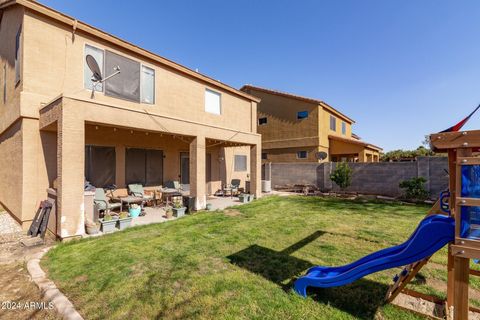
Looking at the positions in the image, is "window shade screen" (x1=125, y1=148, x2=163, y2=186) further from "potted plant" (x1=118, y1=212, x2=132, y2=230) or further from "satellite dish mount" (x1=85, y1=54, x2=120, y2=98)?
"potted plant" (x1=118, y1=212, x2=132, y2=230)

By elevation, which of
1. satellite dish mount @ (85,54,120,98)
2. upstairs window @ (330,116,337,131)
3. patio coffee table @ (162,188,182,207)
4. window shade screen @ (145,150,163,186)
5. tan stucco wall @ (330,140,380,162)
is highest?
upstairs window @ (330,116,337,131)

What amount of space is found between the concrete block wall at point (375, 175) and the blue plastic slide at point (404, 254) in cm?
1270

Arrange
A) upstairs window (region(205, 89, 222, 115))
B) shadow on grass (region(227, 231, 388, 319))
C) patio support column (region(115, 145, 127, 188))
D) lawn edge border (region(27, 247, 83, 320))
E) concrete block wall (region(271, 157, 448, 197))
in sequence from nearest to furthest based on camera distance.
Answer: lawn edge border (region(27, 247, 83, 320)) < shadow on grass (region(227, 231, 388, 319)) < patio support column (region(115, 145, 127, 188)) < concrete block wall (region(271, 157, 448, 197)) < upstairs window (region(205, 89, 222, 115))

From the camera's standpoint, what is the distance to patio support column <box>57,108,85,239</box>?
5957 mm

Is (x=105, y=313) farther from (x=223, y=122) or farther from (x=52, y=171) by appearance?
(x=223, y=122)

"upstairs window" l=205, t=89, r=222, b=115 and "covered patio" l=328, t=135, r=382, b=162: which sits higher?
"upstairs window" l=205, t=89, r=222, b=115

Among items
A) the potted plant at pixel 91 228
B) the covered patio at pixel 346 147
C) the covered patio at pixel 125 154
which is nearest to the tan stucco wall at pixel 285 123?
the covered patio at pixel 346 147

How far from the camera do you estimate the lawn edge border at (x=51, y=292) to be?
10.2 ft

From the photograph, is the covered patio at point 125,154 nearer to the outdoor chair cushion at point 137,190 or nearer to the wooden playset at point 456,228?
the outdoor chair cushion at point 137,190

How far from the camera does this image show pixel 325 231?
689cm

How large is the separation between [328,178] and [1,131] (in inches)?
726

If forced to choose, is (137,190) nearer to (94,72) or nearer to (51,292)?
(94,72)

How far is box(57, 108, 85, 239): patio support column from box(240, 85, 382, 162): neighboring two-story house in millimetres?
16857

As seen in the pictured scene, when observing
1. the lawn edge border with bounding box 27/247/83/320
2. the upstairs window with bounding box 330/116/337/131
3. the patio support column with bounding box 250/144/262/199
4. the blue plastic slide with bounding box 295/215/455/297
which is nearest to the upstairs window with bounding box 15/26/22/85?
the lawn edge border with bounding box 27/247/83/320
